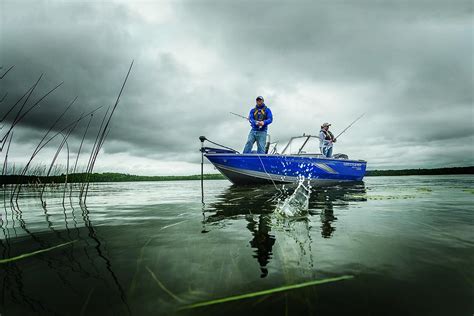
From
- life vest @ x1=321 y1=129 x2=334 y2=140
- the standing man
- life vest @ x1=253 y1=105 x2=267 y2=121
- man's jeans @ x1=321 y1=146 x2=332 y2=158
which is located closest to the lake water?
life vest @ x1=253 y1=105 x2=267 y2=121

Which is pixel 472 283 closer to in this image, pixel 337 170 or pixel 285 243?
pixel 285 243

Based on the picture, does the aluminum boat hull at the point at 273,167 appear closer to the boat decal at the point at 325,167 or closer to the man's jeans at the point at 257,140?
the boat decal at the point at 325,167

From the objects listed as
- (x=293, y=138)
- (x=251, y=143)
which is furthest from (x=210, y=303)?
(x=293, y=138)

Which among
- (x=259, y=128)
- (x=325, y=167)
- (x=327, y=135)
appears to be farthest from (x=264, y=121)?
(x=327, y=135)

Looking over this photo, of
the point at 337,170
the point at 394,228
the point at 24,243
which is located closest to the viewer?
the point at 24,243

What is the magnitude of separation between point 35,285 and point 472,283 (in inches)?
93.2

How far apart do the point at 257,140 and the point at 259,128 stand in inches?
21.1

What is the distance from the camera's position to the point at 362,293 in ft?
4.06

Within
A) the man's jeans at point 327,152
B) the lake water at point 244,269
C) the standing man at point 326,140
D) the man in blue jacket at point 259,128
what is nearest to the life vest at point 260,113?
the man in blue jacket at point 259,128

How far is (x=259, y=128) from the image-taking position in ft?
35.1

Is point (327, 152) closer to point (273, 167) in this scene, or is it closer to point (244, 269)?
point (273, 167)

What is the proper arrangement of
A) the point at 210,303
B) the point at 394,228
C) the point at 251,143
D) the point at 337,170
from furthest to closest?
the point at 337,170, the point at 251,143, the point at 394,228, the point at 210,303

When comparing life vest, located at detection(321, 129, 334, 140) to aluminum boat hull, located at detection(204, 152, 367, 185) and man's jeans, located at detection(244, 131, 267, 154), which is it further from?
man's jeans, located at detection(244, 131, 267, 154)

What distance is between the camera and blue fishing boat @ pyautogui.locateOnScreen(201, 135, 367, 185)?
10594mm
